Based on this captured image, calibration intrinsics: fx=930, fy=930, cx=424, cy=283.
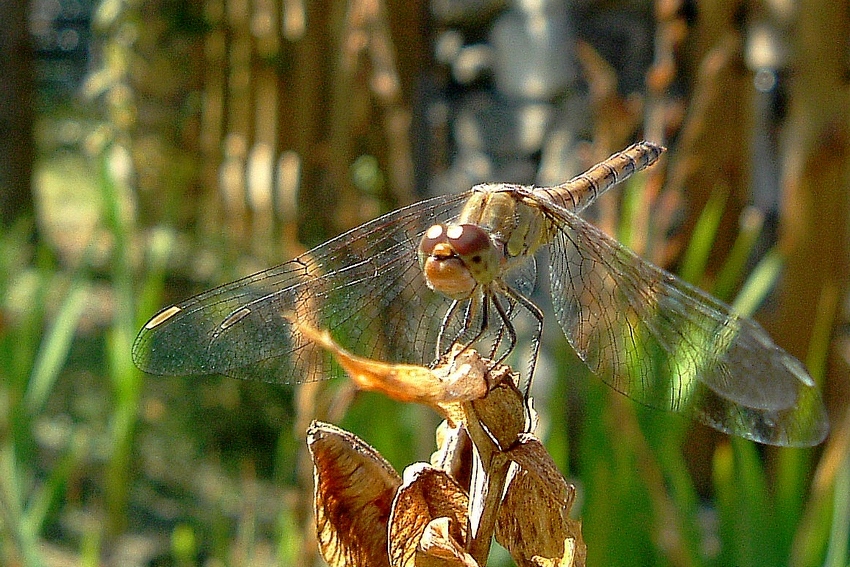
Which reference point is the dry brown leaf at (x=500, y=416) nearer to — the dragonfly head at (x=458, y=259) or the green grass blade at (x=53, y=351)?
the dragonfly head at (x=458, y=259)

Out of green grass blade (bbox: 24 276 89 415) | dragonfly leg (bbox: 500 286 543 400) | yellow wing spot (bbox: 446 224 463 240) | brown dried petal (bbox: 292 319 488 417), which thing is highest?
brown dried petal (bbox: 292 319 488 417)

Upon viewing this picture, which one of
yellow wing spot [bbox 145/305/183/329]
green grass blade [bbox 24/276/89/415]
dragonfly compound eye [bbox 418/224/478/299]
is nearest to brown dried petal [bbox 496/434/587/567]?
dragonfly compound eye [bbox 418/224/478/299]

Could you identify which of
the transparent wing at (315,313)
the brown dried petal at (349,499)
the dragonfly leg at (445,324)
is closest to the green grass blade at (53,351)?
the transparent wing at (315,313)

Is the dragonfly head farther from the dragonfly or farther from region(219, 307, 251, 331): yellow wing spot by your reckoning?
region(219, 307, 251, 331): yellow wing spot

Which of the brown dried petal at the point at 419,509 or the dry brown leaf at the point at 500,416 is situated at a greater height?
the dry brown leaf at the point at 500,416

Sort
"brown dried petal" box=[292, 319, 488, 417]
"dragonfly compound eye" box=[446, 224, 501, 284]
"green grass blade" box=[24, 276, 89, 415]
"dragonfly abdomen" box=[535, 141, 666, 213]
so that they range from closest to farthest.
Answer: "brown dried petal" box=[292, 319, 488, 417] < "dragonfly compound eye" box=[446, 224, 501, 284] < "dragonfly abdomen" box=[535, 141, 666, 213] < "green grass blade" box=[24, 276, 89, 415]

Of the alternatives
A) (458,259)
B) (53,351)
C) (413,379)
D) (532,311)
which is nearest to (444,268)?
(458,259)
